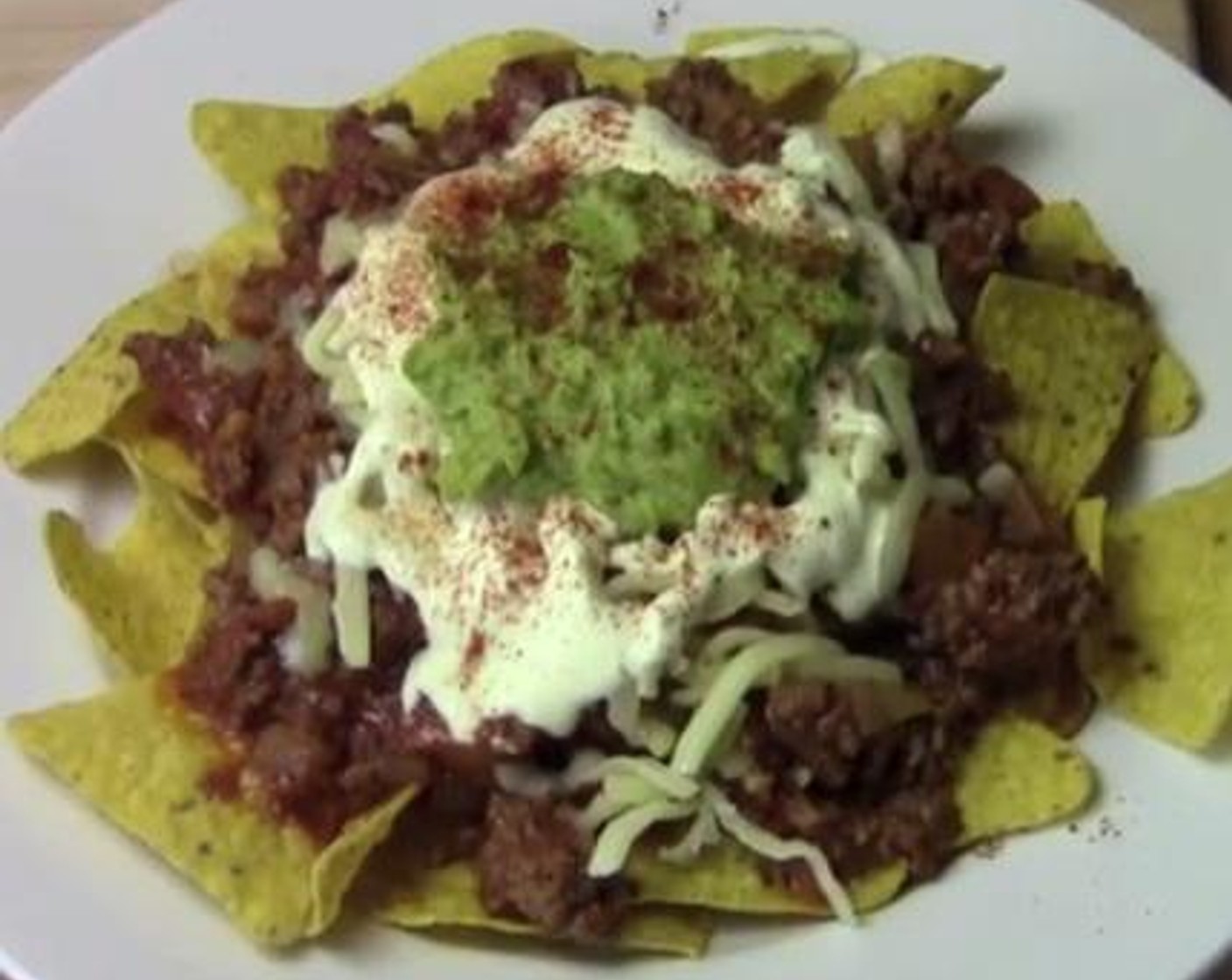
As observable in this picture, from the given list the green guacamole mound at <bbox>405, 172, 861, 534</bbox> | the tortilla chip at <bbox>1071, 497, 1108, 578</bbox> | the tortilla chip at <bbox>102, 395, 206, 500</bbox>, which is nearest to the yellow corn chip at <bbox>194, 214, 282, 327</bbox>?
the tortilla chip at <bbox>102, 395, 206, 500</bbox>

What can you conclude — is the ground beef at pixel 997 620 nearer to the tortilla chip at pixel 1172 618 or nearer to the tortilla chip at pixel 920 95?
the tortilla chip at pixel 1172 618

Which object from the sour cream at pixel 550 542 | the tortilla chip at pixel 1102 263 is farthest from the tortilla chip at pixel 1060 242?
the sour cream at pixel 550 542

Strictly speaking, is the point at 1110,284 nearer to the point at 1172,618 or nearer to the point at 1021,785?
the point at 1172,618

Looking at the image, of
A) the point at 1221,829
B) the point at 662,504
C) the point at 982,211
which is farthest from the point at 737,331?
the point at 1221,829

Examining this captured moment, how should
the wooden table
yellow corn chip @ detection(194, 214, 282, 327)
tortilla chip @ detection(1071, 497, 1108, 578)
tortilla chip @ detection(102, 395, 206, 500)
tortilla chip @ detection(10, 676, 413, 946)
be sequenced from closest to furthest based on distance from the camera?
tortilla chip @ detection(10, 676, 413, 946) → tortilla chip @ detection(1071, 497, 1108, 578) → tortilla chip @ detection(102, 395, 206, 500) → yellow corn chip @ detection(194, 214, 282, 327) → the wooden table

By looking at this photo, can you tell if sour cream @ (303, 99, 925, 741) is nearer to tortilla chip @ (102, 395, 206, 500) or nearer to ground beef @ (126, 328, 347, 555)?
ground beef @ (126, 328, 347, 555)
